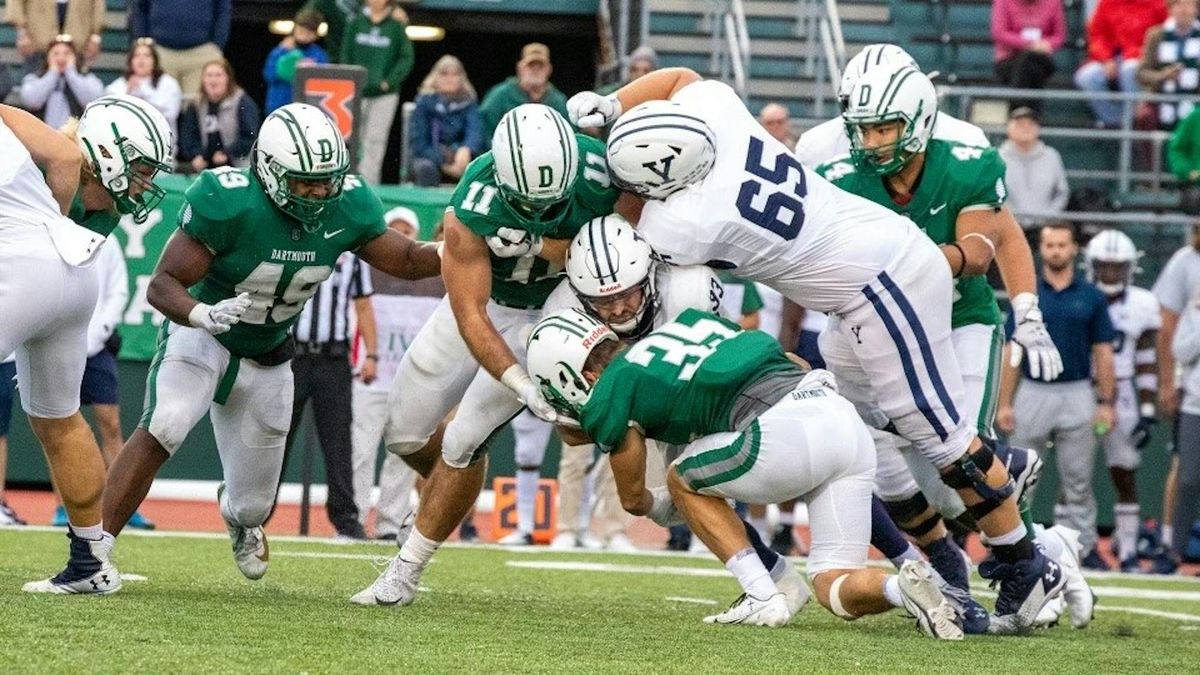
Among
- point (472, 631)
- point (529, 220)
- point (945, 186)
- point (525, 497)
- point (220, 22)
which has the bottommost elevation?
point (525, 497)

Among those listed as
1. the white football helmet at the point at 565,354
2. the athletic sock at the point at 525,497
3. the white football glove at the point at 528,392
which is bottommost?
the athletic sock at the point at 525,497

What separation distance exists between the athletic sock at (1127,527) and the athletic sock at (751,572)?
5.32 metres

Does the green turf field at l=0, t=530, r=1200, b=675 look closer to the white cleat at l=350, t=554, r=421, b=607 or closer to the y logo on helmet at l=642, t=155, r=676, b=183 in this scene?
the white cleat at l=350, t=554, r=421, b=607

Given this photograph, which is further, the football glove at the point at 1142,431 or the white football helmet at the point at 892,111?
the football glove at the point at 1142,431

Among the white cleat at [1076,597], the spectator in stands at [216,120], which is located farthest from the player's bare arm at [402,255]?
the spectator in stands at [216,120]

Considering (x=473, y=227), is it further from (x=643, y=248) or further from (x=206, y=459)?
(x=206, y=459)

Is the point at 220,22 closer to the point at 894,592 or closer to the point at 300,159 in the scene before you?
the point at 300,159

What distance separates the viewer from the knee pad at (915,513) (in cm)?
707

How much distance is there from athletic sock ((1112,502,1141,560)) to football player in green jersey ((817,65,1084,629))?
161 inches

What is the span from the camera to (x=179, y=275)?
645 centimetres

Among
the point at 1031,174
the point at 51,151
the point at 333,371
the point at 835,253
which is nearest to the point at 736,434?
the point at 835,253

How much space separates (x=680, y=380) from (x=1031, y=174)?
22.4 ft

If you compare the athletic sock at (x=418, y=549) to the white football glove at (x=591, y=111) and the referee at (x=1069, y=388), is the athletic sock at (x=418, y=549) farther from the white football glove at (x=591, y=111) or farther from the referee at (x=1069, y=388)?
the referee at (x=1069, y=388)

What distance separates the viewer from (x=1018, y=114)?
12.1 metres
